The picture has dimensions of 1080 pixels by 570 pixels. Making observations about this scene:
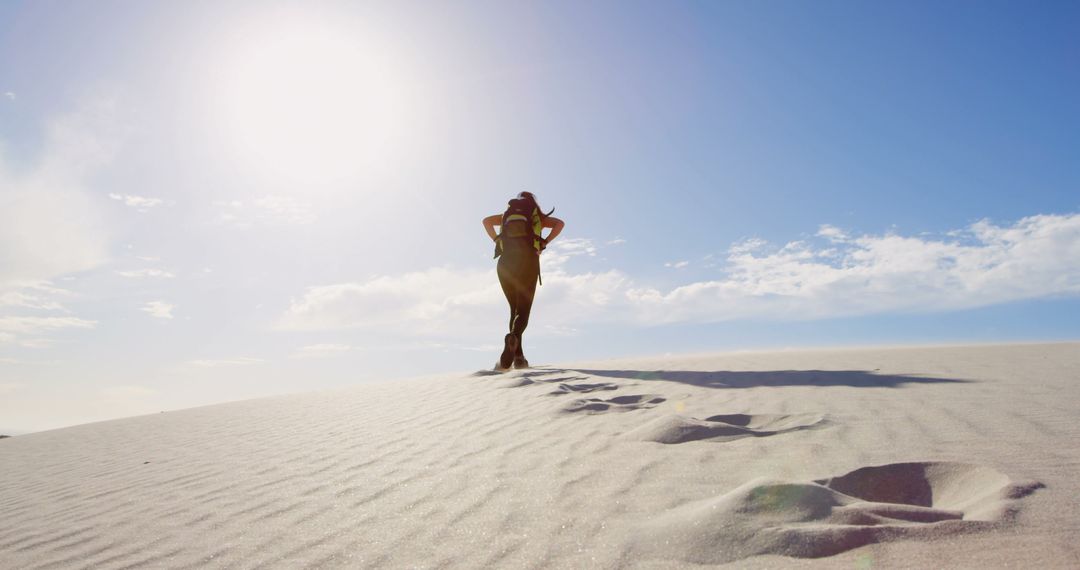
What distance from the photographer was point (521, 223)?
8.65 metres

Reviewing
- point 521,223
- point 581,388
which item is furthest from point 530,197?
point 581,388

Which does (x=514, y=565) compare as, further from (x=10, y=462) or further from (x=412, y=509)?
(x=10, y=462)

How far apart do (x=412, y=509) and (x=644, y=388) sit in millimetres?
3174

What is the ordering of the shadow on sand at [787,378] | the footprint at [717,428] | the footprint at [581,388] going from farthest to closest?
1. the footprint at [581,388]
2. the shadow on sand at [787,378]
3. the footprint at [717,428]

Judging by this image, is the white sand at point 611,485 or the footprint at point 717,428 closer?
the white sand at point 611,485

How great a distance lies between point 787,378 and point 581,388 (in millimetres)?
1897

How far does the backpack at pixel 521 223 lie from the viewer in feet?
28.4

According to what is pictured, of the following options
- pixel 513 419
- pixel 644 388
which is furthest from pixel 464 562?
pixel 644 388

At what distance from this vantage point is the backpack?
8.65m

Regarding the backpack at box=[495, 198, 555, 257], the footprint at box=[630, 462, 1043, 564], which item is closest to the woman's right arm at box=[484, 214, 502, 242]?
the backpack at box=[495, 198, 555, 257]

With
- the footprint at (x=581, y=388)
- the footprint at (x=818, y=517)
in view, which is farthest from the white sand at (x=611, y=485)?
the footprint at (x=581, y=388)

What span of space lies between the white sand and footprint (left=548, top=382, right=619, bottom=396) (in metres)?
0.14

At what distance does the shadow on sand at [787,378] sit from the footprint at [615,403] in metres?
0.79

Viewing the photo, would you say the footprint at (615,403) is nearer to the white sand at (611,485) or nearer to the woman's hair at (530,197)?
the white sand at (611,485)
